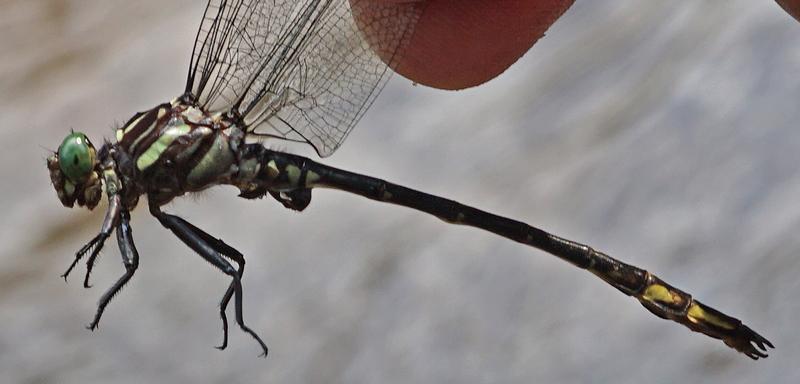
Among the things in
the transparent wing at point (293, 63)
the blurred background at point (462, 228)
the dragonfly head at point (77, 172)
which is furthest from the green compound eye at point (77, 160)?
the blurred background at point (462, 228)

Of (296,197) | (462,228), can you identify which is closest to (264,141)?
(296,197)

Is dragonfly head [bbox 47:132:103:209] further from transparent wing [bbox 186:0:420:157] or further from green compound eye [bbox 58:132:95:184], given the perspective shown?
transparent wing [bbox 186:0:420:157]

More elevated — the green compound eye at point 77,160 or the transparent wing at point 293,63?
the transparent wing at point 293,63

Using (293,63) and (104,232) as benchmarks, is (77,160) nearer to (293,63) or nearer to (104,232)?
(104,232)

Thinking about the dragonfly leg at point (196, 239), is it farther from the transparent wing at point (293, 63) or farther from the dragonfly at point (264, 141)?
the transparent wing at point (293, 63)

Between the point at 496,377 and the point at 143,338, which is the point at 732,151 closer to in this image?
the point at 496,377

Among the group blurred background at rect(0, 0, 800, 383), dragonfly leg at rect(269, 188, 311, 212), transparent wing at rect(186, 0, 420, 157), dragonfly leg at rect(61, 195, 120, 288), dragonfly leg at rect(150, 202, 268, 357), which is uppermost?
blurred background at rect(0, 0, 800, 383)

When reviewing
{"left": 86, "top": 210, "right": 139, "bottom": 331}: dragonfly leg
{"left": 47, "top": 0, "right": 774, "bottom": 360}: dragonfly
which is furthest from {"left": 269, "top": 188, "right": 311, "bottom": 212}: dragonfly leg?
{"left": 86, "top": 210, "right": 139, "bottom": 331}: dragonfly leg
